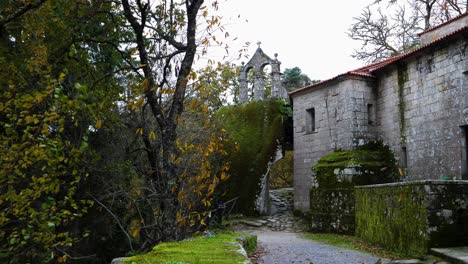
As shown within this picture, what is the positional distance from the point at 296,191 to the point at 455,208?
9740 mm

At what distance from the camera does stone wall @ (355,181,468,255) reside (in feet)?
22.9

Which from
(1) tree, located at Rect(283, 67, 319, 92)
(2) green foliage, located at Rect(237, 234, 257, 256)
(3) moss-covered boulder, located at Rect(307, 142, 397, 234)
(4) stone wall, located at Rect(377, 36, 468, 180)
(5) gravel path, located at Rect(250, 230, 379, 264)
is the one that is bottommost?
(5) gravel path, located at Rect(250, 230, 379, 264)

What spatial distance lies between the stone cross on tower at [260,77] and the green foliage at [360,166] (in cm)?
541

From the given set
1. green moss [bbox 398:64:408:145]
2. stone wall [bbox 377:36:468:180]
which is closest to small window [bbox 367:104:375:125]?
stone wall [bbox 377:36:468:180]

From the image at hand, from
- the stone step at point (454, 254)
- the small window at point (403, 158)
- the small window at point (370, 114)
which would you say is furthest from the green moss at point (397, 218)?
the small window at point (370, 114)

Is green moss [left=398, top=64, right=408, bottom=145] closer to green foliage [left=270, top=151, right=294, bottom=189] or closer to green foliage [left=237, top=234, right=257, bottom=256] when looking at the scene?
green foliage [left=237, top=234, right=257, bottom=256]

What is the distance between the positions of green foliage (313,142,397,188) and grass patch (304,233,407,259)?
1700 millimetres

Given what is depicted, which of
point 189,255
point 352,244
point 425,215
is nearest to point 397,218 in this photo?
point 425,215

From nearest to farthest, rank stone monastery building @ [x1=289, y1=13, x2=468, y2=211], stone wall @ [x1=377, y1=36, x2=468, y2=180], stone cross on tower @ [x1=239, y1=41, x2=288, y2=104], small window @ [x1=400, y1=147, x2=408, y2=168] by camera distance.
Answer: stone wall @ [x1=377, y1=36, x2=468, y2=180], stone monastery building @ [x1=289, y1=13, x2=468, y2=211], small window @ [x1=400, y1=147, x2=408, y2=168], stone cross on tower @ [x1=239, y1=41, x2=288, y2=104]

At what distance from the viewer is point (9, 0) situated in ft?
18.0

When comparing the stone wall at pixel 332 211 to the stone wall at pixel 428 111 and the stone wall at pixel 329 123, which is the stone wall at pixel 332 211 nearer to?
the stone wall at pixel 329 123

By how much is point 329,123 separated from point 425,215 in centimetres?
833

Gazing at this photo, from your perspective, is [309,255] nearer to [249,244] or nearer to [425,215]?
[249,244]

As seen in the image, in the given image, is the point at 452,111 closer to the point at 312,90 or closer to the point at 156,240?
the point at 312,90
